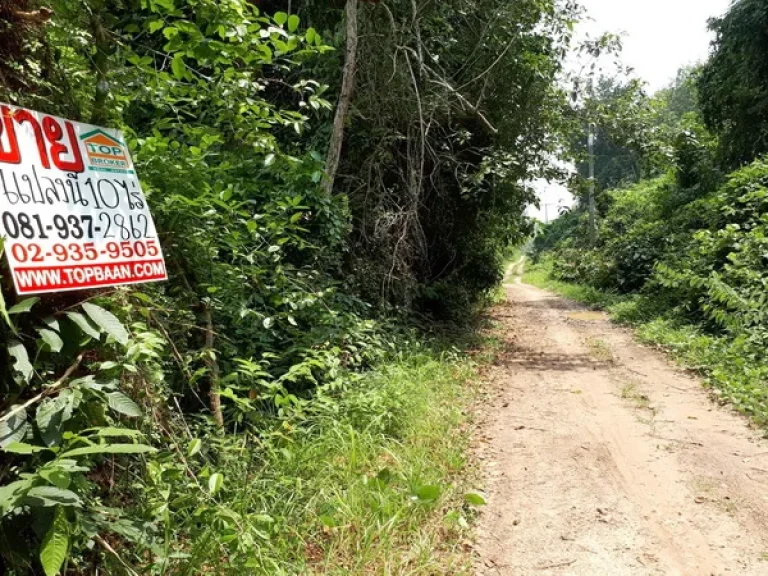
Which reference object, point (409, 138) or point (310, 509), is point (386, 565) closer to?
point (310, 509)

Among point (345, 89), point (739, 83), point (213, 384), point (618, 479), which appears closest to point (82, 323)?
point (213, 384)

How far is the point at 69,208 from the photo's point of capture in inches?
79.3

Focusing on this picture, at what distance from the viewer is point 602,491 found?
3893 mm

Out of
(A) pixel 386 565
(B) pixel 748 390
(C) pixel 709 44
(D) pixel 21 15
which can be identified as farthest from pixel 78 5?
(C) pixel 709 44

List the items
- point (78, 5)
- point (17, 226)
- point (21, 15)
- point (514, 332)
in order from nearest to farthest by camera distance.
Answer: point (17, 226), point (21, 15), point (78, 5), point (514, 332)

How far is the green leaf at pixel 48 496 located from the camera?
1539 millimetres

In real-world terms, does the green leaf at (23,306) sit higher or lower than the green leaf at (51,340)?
higher

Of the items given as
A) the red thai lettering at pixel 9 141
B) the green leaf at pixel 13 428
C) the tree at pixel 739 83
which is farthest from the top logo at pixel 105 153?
the tree at pixel 739 83

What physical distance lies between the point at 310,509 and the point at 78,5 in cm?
285

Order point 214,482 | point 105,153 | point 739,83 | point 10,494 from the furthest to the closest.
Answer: point 739,83 < point 214,482 < point 105,153 < point 10,494

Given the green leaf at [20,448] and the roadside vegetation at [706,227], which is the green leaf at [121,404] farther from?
the roadside vegetation at [706,227]

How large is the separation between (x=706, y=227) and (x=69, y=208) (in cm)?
1366

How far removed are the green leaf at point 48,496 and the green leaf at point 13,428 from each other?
0.65 ft

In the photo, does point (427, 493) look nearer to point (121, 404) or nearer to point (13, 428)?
point (121, 404)
